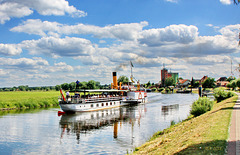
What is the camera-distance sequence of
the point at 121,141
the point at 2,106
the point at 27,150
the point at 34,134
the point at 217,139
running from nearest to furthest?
the point at 217,139 → the point at 27,150 → the point at 121,141 → the point at 34,134 → the point at 2,106

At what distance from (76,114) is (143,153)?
32.1 m

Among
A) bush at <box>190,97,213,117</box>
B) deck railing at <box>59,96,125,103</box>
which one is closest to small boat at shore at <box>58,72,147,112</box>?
deck railing at <box>59,96,125,103</box>

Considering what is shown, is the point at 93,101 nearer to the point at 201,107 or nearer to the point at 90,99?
the point at 90,99

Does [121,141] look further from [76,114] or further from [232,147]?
[76,114]

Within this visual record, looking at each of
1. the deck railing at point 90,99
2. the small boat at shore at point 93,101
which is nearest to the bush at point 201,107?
the small boat at shore at point 93,101

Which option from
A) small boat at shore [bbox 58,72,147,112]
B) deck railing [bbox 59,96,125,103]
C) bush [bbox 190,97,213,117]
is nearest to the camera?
bush [bbox 190,97,213,117]

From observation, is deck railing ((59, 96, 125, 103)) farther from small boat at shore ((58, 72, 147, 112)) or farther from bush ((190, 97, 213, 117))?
bush ((190, 97, 213, 117))

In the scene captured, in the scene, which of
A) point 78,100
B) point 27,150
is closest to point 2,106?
point 78,100

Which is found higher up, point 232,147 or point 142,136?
point 232,147

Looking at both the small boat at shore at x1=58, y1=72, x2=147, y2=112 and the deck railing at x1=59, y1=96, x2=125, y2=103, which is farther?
the deck railing at x1=59, y1=96, x2=125, y2=103

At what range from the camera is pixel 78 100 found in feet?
156

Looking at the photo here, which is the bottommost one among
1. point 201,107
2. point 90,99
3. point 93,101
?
Result: point 93,101

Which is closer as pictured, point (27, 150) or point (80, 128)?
point (27, 150)

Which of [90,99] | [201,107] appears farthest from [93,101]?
[201,107]
